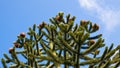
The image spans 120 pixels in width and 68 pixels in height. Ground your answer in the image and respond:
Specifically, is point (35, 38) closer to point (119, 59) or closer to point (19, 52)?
point (19, 52)

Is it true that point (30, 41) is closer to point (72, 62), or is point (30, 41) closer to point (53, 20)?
point (53, 20)

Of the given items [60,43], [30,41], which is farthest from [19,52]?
[60,43]

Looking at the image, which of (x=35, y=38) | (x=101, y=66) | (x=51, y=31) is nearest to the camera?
(x=101, y=66)

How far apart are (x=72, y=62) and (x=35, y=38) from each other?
2438 mm

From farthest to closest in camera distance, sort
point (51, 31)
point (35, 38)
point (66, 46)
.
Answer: point (35, 38) < point (51, 31) < point (66, 46)

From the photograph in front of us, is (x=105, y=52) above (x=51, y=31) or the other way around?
the other way around

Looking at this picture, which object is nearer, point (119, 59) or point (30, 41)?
point (119, 59)

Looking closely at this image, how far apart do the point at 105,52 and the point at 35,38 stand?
2988mm

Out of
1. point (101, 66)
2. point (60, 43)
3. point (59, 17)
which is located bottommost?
point (101, 66)

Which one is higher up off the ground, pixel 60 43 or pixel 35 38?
pixel 35 38

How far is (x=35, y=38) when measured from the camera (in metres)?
10.1

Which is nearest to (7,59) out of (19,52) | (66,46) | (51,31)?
(19,52)

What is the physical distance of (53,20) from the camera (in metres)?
10.4

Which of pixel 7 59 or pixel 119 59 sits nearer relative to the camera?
pixel 119 59
